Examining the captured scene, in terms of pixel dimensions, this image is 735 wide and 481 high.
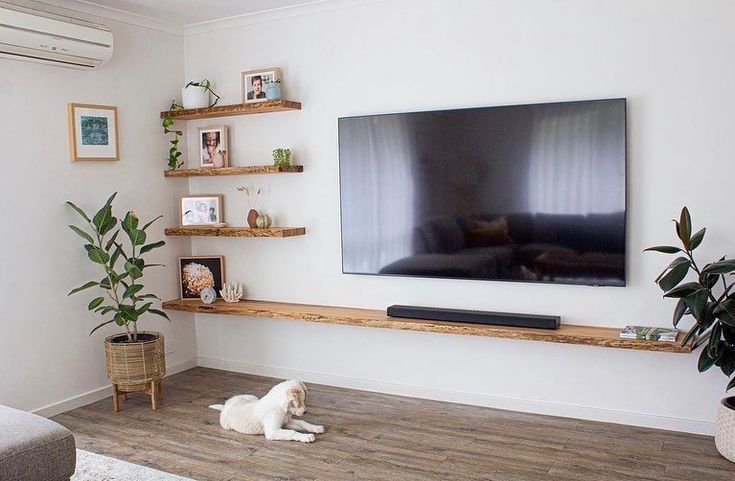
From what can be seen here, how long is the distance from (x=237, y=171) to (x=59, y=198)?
1094mm

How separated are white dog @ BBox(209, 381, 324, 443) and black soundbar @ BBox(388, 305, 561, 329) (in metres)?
0.76

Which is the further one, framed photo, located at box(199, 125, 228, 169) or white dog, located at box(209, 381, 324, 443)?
framed photo, located at box(199, 125, 228, 169)

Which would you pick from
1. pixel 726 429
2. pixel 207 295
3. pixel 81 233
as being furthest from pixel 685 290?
pixel 81 233

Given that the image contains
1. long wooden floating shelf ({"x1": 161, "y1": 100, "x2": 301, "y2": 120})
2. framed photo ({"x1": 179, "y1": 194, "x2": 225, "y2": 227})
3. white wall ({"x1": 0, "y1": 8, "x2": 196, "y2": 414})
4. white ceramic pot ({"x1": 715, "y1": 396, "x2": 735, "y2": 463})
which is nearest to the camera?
white ceramic pot ({"x1": 715, "y1": 396, "x2": 735, "y2": 463})

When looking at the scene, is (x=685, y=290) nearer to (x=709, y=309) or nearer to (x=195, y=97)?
(x=709, y=309)

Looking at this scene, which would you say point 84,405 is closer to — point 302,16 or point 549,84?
point 302,16

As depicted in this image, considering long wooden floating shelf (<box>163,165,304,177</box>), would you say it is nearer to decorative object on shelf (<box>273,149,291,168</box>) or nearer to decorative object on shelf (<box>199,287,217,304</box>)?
decorative object on shelf (<box>273,149,291,168</box>)

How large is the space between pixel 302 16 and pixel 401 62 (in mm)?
796

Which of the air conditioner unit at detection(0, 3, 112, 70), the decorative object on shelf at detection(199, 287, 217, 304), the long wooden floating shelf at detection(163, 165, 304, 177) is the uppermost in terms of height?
the air conditioner unit at detection(0, 3, 112, 70)

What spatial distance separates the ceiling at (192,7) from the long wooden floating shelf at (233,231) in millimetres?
1420

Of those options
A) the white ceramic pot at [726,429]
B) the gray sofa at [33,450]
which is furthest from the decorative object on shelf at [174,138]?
the white ceramic pot at [726,429]

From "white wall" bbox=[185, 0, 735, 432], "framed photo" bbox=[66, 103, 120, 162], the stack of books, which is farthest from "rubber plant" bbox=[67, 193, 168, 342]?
the stack of books

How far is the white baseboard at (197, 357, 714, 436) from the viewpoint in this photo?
3711 millimetres

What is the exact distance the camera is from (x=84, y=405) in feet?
14.4
